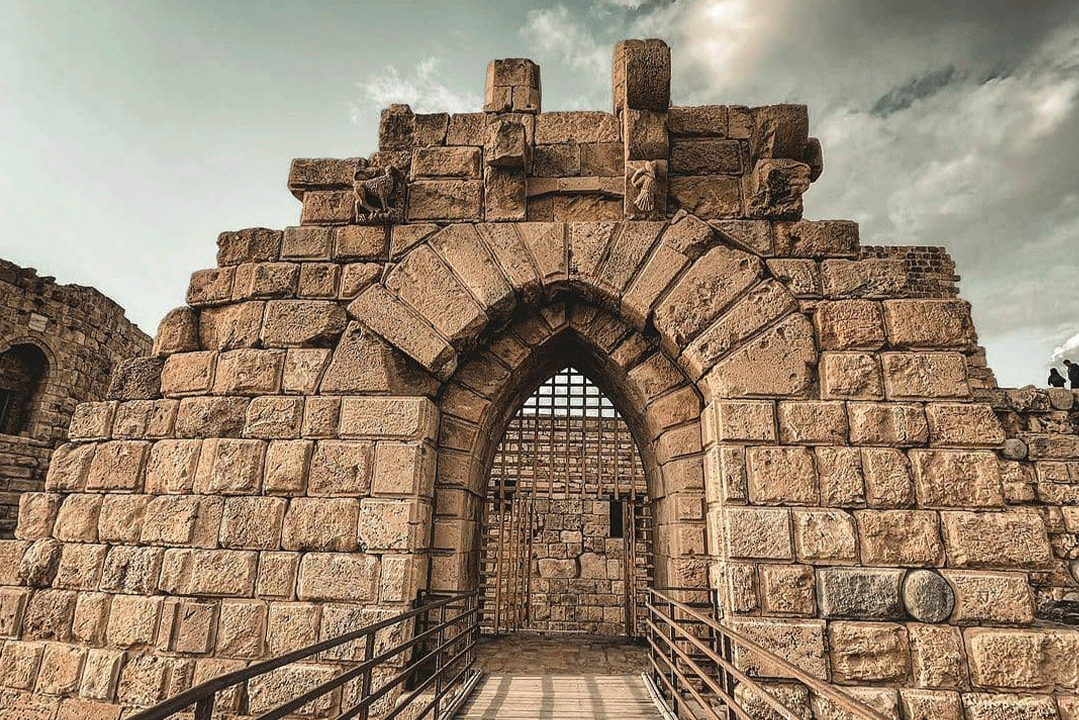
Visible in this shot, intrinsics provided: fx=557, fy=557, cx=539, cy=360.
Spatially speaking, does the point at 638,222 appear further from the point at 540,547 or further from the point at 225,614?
the point at 540,547

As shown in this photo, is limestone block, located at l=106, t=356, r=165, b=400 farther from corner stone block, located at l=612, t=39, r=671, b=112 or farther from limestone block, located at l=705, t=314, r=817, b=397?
corner stone block, located at l=612, t=39, r=671, b=112

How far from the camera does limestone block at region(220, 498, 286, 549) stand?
3.56m

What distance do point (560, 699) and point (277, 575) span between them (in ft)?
6.83

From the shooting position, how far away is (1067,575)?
18.3ft

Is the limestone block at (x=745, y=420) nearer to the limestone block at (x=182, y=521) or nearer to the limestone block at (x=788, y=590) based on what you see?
the limestone block at (x=788, y=590)

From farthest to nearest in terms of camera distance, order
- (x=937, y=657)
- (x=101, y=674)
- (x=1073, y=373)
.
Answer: (x=1073, y=373) < (x=101, y=674) < (x=937, y=657)

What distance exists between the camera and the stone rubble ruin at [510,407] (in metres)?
3.22

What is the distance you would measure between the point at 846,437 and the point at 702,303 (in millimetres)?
1231

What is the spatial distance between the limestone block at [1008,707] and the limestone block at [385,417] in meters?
3.45

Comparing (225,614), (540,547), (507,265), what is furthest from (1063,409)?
(225,614)

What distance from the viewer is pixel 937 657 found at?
306 centimetres

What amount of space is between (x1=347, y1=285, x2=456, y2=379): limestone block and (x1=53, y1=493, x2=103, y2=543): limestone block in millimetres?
2178

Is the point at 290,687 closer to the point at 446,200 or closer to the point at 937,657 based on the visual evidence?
the point at 446,200

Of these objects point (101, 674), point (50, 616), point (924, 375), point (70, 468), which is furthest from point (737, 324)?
point (50, 616)
